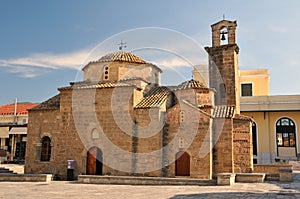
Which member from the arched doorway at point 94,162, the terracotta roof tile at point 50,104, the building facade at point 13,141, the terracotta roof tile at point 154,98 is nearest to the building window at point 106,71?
the terracotta roof tile at point 154,98

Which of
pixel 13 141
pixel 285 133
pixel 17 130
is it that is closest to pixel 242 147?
pixel 285 133

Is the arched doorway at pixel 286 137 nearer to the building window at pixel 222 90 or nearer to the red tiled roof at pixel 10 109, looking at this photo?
the building window at pixel 222 90

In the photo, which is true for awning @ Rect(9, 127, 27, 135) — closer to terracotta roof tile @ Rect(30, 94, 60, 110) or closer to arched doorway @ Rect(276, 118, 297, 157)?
terracotta roof tile @ Rect(30, 94, 60, 110)

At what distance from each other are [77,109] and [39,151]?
9.61ft

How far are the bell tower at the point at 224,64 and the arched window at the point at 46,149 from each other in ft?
29.5

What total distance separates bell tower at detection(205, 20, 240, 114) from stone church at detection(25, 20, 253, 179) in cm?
5

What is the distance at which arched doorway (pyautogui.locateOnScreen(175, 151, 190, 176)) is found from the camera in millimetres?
13242

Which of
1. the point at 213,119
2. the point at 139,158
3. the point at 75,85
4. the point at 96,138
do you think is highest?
the point at 75,85

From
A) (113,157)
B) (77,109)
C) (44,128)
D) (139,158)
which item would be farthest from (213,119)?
(44,128)

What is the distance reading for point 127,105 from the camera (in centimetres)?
1391

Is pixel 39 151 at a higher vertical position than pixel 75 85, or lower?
lower

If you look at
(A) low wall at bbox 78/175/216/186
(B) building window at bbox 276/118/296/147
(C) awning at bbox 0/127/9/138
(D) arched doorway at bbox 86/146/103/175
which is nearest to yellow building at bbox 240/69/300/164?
(B) building window at bbox 276/118/296/147

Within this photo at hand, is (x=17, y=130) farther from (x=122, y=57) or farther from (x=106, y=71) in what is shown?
(x=122, y=57)

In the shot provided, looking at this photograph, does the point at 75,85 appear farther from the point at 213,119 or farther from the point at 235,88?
the point at 235,88
